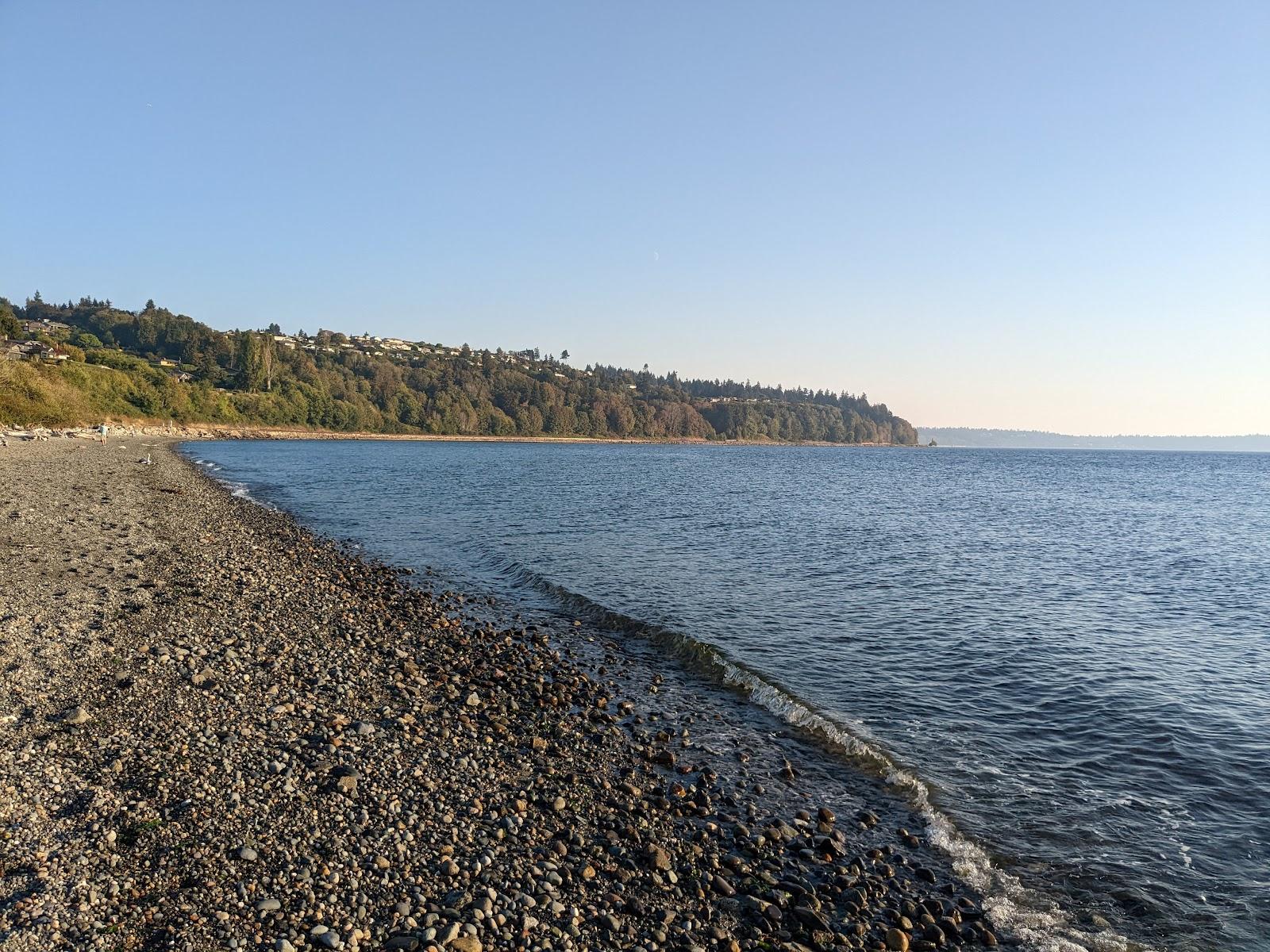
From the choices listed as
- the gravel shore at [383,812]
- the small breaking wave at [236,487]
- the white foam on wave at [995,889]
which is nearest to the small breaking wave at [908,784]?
the white foam on wave at [995,889]

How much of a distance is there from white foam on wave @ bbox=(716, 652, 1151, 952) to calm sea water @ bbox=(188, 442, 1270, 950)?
39 millimetres

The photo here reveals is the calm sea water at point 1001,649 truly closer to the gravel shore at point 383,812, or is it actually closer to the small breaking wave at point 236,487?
the small breaking wave at point 236,487

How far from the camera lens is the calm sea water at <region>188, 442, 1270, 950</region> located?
10211 mm

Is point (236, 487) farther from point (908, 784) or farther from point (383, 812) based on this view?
point (908, 784)

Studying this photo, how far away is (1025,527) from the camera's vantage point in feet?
165

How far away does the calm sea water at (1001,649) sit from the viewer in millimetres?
10211

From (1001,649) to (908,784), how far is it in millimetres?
10168

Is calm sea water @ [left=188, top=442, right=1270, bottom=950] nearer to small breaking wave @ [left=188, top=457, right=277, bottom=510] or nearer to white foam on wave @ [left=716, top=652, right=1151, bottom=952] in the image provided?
white foam on wave @ [left=716, top=652, right=1151, bottom=952]

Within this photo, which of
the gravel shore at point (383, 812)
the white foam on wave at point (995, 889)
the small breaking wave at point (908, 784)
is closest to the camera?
the gravel shore at point (383, 812)

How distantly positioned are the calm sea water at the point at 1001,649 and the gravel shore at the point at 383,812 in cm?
225

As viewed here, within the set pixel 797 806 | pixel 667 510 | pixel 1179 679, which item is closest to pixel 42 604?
pixel 797 806

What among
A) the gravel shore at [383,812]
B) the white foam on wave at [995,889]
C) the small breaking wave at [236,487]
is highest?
the gravel shore at [383,812]

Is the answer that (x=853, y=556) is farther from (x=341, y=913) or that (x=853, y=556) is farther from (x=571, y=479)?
(x=571, y=479)

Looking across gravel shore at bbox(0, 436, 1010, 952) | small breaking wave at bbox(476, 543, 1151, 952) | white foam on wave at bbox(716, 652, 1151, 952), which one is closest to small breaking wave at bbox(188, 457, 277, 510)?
gravel shore at bbox(0, 436, 1010, 952)
